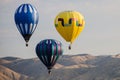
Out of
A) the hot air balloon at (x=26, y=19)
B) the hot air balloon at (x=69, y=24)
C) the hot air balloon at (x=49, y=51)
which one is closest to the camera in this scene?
the hot air balloon at (x=26, y=19)

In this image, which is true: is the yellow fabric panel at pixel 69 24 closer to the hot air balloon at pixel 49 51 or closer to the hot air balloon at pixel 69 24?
the hot air balloon at pixel 69 24

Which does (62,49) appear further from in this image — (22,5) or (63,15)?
(22,5)

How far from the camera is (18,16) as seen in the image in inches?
2579

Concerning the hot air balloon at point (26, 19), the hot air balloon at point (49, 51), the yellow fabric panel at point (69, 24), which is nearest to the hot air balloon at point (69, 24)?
the yellow fabric panel at point (69, 24)

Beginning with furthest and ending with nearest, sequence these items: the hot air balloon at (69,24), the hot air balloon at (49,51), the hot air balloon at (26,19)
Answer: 1. the hot air balloon at (49,51)
2. the hot air balloon at (69,24)
3. the hot air balloon at (26,19)

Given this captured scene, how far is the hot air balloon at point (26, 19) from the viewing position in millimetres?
64312

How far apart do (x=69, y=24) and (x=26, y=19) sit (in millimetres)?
8354

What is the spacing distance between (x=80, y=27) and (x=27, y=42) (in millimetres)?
11779

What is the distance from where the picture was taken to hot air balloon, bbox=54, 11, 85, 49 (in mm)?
67875

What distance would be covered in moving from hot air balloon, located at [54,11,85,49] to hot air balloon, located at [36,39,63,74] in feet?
8.24

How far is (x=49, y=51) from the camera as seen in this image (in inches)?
2724

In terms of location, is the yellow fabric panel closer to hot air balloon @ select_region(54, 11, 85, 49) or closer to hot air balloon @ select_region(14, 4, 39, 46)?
hot air balloon @ select_region(54, 11, 85, 49)

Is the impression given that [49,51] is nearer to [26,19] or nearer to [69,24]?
[69,24]

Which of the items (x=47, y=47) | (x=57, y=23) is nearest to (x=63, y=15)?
(x=57, y=23)
